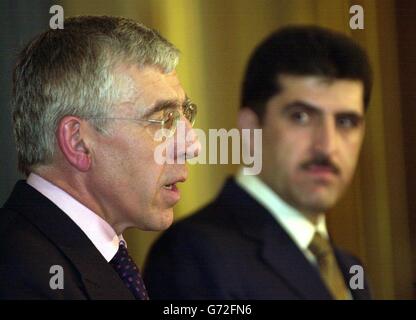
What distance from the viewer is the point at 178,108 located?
55.8 inches

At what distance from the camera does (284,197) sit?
57.8 inches

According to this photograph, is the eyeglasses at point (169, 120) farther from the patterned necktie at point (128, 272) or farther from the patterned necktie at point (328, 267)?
the patterned necktie at point (328, 267)

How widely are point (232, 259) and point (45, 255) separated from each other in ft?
1.39

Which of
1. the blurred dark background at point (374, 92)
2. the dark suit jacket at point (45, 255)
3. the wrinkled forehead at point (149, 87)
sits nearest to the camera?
the dark suit jacket at point (45, 255)

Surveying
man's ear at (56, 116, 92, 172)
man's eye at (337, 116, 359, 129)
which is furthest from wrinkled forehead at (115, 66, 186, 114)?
man's eye at (337, 116, 359, 129)

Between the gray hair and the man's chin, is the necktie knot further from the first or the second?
the gray hair

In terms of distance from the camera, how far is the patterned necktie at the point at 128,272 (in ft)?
4.53

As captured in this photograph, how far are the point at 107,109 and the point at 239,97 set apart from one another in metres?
0.31

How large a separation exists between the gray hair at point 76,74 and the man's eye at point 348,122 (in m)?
0.41
